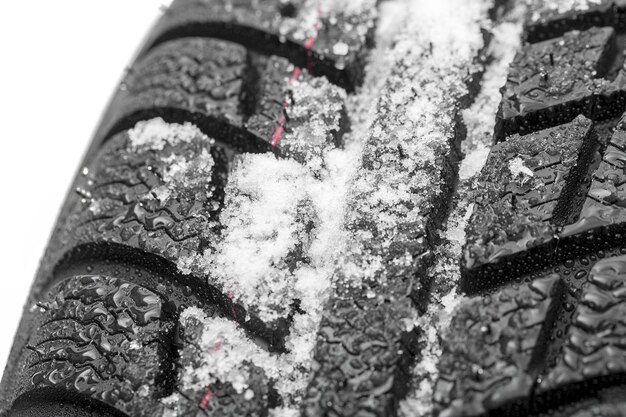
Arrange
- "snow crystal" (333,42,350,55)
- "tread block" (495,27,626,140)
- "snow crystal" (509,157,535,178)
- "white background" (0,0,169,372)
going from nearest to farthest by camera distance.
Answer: "snow crystal" (509,157,535,178) < "tread block" (495,27,626,140) < "snow crystal" (333,42,350,55) < "white background" (0,0,169,372)

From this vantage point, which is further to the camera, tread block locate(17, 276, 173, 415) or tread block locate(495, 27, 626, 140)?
tread block locate(495, 27, 626, 140)

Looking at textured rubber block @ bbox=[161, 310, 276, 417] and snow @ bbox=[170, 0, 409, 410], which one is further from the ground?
snow @ bbox=[170, 0, 409, 410]

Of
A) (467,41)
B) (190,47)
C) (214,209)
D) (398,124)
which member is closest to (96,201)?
(214,209)

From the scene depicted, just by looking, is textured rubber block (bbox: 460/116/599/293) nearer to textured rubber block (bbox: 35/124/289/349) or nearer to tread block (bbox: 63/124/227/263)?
textured rubber block (bbox: 35/124/289/349)

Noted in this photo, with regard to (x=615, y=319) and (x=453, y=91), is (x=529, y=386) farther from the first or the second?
(x=453, y=91)

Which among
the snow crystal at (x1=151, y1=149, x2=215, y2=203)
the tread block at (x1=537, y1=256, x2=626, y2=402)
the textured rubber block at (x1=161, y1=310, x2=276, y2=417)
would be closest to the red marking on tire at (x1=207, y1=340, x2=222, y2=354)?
the textured rubber block at (x1=161, y1=310, x2=276, y2=417)

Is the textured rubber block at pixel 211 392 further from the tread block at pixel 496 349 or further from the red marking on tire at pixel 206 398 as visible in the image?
the tread block at pixel 496 349

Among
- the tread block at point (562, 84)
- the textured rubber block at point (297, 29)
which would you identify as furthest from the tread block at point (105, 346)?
the tread block at point (562, 84)
